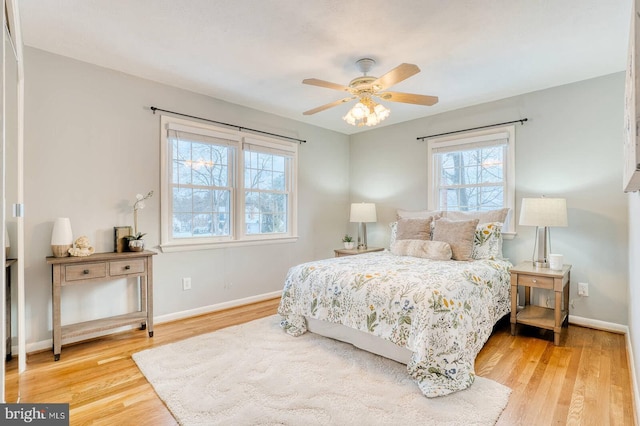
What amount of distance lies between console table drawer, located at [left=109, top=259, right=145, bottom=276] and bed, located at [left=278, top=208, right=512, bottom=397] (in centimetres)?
134

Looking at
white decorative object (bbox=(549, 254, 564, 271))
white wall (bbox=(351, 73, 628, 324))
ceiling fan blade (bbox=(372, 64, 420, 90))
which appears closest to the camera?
ceiling fan blade (bbox=(372, 64, 420, 90))

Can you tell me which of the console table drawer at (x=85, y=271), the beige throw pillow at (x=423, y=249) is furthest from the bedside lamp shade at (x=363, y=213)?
the console table drawer at (x=85, y=271)

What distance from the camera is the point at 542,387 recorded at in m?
2.13

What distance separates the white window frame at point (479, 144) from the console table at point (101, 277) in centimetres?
346

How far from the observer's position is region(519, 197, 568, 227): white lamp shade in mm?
3023

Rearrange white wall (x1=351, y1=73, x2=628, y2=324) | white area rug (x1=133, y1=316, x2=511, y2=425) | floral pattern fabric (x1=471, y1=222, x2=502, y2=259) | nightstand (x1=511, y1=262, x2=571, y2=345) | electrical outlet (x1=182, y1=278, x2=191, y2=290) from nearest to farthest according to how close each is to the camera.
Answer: white area rug (x1=133, y1=316, x2=511, y2=425) < nightstand (x1=511, y1=262, x2=571, y2=345) < white wall (x1=351, y1=73, x2=628, y2=324) < floral pattern fabric (x1=471, y1=222, x2=502, y2=259) < electrical outlet (x1=182, y1=278, x2=191, y2=290)

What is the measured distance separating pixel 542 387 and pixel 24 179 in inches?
163

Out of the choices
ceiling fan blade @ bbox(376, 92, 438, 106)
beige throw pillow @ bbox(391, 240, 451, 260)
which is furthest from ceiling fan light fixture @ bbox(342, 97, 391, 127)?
beige throw pillow @ bbox(391, 240, 451, 260)

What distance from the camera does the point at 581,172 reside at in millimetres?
3285

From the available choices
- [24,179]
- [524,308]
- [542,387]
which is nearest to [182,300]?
[24,179]

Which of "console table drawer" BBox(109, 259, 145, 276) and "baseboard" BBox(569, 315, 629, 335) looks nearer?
"console table drawer" BBox(109, 259, 145, 276)

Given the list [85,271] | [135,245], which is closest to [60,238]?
[85,271]

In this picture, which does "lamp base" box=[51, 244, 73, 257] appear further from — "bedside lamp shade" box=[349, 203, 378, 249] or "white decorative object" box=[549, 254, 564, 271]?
"white decorative object" box=[549, 254, 564, 271]

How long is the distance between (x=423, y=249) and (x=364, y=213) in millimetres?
1433
